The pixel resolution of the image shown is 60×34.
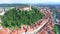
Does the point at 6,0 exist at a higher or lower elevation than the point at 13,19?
higher

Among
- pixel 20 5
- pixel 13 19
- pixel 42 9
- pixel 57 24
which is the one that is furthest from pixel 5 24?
pixel 57 24

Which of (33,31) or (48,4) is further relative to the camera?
(48,4)

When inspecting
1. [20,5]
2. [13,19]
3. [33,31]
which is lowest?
[33,31]

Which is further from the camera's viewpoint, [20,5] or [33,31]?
[20,5]

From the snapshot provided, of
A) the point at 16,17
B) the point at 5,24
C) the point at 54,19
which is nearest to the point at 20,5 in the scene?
the point at 16,17

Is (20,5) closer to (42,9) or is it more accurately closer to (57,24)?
(42,9)

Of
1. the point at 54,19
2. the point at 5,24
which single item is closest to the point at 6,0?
the point at 5,24

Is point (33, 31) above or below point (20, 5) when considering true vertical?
below

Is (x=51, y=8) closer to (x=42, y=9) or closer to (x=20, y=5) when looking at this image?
(x=42, y=9)
